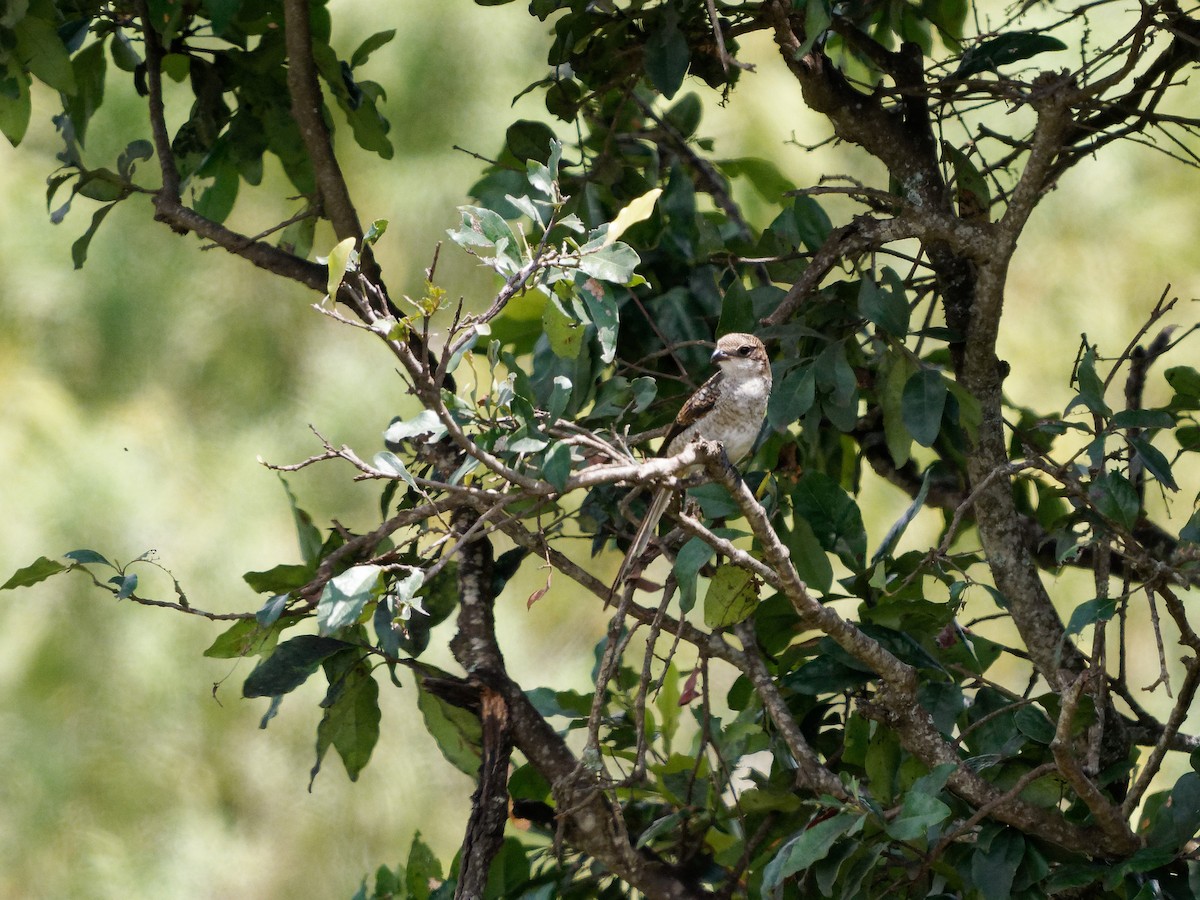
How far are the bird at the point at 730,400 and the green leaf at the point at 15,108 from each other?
984 mm

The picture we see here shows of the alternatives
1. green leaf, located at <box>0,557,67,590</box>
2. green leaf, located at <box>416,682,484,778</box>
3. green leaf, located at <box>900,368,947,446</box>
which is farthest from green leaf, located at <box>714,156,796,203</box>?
green leaf, located at <box>0,557,67,590</box>

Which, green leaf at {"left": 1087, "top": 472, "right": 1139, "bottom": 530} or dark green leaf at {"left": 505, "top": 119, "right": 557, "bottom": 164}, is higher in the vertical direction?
dark green leaf at {"left": 505, "top": 119, "right": 557, "bottom": 164}

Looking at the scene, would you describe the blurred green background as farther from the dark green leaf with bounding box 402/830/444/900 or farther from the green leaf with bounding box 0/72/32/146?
the green leaf with bounding box 0/72/32/146

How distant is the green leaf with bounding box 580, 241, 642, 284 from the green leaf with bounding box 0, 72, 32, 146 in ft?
3.53

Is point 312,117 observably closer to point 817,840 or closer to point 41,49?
point 41,49

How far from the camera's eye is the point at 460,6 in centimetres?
333

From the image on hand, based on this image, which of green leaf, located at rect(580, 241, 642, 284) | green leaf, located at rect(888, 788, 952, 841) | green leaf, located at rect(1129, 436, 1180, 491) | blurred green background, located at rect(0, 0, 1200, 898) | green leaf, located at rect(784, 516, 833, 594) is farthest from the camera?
blurred green background, located at rect(0, 0, 1200, 898)

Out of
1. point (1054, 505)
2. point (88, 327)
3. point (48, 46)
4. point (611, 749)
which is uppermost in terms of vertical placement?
point (88, 327)

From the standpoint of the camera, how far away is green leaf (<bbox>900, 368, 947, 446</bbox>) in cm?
144

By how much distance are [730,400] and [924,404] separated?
0.30m

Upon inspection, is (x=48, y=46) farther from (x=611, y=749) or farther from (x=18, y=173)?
(x=18, y=173)

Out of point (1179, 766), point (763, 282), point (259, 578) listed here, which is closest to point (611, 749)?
point (259, 578)

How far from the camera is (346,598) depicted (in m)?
0.89

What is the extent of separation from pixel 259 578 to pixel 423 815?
1862mm
